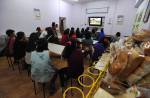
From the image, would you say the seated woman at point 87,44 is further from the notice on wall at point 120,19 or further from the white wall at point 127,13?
the notice on wall at point 120,19

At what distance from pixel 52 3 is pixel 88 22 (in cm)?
268

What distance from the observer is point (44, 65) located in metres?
1.91

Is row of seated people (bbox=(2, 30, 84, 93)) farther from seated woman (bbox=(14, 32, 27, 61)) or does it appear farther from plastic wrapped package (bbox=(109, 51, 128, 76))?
plastic wrapped package (bbox=(109, 51, 128, 76))

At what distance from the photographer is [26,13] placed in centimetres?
518

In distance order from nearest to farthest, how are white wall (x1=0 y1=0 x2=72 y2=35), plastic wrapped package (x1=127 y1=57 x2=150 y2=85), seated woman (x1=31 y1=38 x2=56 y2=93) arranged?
plastic wrapped package (x1=127 y1=57 x2=150 y2=85) → seated woman (x1=31 y1=38 x2=56 y2=93) → white wall (x1=0 y1=0 x2=72 y2=35)

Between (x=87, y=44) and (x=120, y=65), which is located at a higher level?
(x=120, y=65)

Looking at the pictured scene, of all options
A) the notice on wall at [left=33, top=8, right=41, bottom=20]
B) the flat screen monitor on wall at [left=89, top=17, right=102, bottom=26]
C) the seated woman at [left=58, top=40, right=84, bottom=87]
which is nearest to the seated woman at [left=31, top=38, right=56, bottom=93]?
the seated woman at [left=58, top=40, right=84, bottom=87]

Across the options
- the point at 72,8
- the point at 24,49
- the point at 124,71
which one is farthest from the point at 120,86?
the point at 72,8

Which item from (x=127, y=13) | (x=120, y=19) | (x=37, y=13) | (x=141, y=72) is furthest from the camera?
(x=120, y=19)

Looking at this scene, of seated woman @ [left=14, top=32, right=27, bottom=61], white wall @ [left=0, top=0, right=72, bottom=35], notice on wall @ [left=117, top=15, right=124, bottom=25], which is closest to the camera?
seated woman @ [left=14, top=32, right=27, bottom=61]

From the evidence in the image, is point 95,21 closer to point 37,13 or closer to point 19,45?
point 37,13

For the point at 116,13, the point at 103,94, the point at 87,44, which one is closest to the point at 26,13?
the point at 87,44

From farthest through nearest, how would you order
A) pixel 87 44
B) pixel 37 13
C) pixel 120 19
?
1. pixel 120 19
2. pixel 37 13
3. pixel 87 44

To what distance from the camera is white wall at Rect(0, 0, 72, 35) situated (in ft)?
14.9
